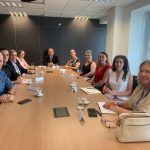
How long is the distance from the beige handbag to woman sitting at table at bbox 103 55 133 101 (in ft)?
5.20

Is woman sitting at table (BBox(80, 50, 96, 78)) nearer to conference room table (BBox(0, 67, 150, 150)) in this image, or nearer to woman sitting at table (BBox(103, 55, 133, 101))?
woman sitting at table (BBox(103, 55, 133, 101))

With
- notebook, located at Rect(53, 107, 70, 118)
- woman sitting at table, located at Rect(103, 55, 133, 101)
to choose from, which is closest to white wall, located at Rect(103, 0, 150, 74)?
woman sitting at table, located at Rect(103, 55, 133, 101)

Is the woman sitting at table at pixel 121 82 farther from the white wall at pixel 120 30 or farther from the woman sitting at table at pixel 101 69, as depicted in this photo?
the white wall at pixel 120 30

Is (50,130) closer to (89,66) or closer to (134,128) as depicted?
(134,128)

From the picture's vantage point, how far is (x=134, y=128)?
3.80 feet

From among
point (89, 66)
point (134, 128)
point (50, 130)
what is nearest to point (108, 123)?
point (134, 128)

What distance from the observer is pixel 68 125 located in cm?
144

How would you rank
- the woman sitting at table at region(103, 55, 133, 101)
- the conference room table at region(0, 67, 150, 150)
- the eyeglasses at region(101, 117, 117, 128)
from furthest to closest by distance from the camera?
the woman sitting at table at region(103, 55, 133, 101) → the eyeglasses at region(101, 117, 117, 128) → the conference room table at region(0, 67, 150, 150)

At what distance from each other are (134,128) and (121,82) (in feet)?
5.68

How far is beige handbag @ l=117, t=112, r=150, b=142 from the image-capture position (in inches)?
45.6

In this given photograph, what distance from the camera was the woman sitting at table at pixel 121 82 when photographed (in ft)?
9.16

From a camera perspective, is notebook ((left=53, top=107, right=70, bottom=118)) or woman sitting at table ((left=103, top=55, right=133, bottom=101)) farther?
woman sitting at table ((left=103, top=55, right=133, bottom=101))

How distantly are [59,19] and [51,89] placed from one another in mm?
5496

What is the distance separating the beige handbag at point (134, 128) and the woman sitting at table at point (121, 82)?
158 cm
